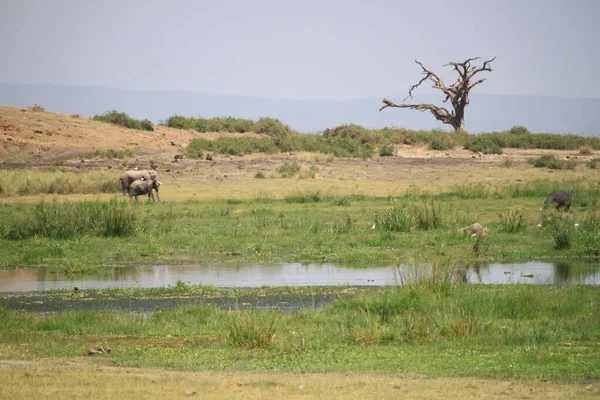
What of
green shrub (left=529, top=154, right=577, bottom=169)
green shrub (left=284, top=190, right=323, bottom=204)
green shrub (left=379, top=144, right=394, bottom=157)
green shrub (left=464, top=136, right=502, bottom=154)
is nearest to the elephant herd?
green shrub (left=284, top=190, right=323, bottom=204)

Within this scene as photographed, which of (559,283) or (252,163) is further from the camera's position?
(252,163)

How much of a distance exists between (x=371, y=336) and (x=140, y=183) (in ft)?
68.7

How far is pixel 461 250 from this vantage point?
68.9 feet

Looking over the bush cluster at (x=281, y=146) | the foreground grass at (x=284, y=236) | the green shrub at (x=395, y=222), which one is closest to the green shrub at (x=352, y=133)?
the bush cluster at (x=281, y=146)

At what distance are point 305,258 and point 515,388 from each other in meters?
11.3

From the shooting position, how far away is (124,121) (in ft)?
190

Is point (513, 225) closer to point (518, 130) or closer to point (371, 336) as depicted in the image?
point (371, 336)

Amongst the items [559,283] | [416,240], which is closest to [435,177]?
[416,240]

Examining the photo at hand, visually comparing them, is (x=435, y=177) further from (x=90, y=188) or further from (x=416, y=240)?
(x=416, y=240)

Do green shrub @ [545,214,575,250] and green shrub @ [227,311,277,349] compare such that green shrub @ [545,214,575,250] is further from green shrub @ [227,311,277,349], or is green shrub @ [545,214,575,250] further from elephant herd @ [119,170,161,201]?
elephant herd @ [119,170,161,201]

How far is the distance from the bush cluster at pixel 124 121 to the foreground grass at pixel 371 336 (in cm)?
4340

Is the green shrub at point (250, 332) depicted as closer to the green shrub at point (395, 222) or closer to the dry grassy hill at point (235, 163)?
the green shrub at point (395, 222)

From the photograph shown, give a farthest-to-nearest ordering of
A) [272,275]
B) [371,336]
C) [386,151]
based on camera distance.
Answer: [386,151] < [272,275] < [371,336]

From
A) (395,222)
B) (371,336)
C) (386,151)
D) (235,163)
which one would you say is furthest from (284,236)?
(386,151)
